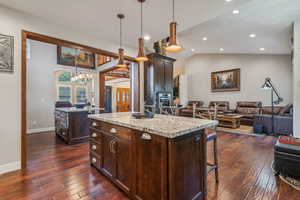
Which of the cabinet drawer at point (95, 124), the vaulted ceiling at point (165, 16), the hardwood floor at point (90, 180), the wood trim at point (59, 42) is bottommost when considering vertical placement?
the hardwood floor at point (90, 180)

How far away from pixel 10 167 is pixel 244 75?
8.58m

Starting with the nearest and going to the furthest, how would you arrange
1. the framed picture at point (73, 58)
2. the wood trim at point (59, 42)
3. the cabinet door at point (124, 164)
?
the cabinet door at point (124, 164)
the wood trim at point (59, 42)
the framed picture at point (73, 58)

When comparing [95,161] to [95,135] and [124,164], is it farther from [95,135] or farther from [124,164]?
[124,164]

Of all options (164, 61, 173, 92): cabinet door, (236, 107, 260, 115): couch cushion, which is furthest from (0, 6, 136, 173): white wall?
(236, 107, 260, 115): couch cushion

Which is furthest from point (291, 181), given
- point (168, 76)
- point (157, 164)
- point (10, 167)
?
point (10, 167)

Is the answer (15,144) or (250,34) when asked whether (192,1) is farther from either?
(15,144)

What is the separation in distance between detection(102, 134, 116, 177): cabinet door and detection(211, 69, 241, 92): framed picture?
23.4ft

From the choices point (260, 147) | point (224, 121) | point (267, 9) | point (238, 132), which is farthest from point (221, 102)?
point (267, 9)

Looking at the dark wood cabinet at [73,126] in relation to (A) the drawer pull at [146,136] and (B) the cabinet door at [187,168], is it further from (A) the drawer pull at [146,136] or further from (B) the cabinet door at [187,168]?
(B) the cabinet door at [187,168]

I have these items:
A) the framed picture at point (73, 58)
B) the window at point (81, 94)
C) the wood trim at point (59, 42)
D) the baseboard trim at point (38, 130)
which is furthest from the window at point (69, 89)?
the wood trim at point (59, 42)

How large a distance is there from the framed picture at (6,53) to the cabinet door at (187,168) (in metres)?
2.91

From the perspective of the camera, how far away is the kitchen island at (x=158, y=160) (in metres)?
1.31

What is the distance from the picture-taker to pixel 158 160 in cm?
136

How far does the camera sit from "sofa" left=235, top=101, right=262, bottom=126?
6.17 metres
